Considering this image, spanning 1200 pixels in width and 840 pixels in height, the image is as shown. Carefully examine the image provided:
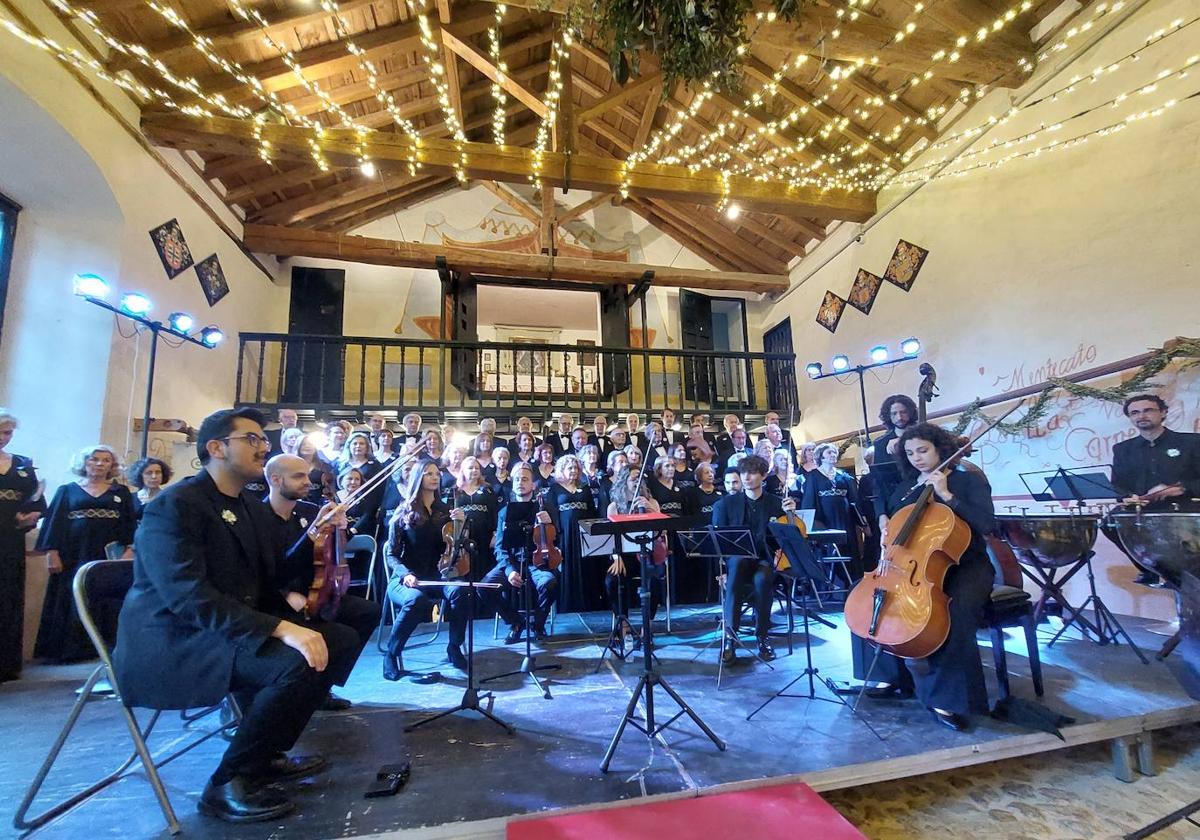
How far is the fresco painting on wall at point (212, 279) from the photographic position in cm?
633

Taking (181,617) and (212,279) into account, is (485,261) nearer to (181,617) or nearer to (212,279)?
(212,279)

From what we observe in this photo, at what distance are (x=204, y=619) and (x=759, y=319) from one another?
9.93 m

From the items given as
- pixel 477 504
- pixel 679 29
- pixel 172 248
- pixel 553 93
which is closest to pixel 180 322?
pixel 172 248

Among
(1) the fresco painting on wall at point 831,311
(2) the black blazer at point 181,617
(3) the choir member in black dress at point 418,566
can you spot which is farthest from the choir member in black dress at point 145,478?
(1) the fresco painting on wall at point 831,311

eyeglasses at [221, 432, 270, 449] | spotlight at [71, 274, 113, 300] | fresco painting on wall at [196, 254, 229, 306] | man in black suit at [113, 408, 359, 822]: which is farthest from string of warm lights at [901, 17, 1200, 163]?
fresco painting on wall at [196, 254, 229, 306]

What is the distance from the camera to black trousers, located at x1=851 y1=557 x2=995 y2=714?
7.48 ft

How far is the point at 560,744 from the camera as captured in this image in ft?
7.22

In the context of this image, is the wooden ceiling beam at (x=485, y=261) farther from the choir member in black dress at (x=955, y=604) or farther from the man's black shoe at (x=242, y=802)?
the man's black shoe at (x=242, y=802)

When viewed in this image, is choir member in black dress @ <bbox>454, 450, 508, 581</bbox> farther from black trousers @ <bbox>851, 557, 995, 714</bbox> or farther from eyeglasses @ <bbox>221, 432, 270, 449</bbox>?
black trousers @ <bbox>851, 557, 995, 714</bbox>

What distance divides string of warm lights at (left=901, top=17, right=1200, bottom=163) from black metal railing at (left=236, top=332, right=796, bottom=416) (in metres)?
3.65

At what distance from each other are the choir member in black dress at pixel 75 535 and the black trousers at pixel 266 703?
9.60 feet

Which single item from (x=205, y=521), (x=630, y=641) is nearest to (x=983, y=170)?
(x=630, y=641)

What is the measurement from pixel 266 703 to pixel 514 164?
591 cm

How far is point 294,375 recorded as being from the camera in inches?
307
